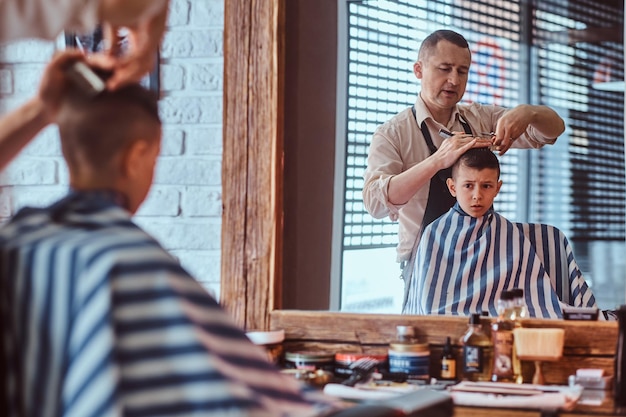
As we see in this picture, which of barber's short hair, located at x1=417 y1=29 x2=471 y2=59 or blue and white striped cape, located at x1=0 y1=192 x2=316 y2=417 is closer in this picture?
blue and white striped cape, located at x1=0 y1=192 x2=316 y2=417

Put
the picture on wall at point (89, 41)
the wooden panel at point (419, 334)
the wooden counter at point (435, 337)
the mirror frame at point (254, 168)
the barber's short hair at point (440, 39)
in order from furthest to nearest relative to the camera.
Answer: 1. the picture on wall at point (89, 41)
2. the mirror frame at point (254, 168)
3. the barber's short hair at point (440, 39)
4. the wooden panel at point (419, 334)
5. the wooden counter at point (435, 337)

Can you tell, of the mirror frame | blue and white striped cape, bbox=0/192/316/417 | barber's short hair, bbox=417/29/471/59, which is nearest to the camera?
blue and white striped cape, bbox=0/192/316/417

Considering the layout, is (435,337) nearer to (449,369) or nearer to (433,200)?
(449,369)

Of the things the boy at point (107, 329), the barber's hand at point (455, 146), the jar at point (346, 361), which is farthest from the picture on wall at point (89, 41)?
the boy at point (107, 329)

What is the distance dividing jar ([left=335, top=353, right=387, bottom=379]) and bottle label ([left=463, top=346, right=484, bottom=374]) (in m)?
0.22

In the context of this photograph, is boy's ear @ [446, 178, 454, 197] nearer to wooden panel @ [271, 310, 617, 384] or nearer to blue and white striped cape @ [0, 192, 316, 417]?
wooden panel @ [271, 310, 617, 384]

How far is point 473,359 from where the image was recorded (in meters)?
2.29

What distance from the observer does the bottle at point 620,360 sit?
6.91 ft

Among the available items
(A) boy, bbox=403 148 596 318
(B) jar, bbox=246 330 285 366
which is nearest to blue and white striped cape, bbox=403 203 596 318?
(A) boy, bbox=403 148 596 318

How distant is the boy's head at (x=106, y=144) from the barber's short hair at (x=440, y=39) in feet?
3.71

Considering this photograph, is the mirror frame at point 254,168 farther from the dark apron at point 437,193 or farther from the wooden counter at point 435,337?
the dark apron at point 437,193

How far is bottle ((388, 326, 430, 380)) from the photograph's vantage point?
2.30 metres

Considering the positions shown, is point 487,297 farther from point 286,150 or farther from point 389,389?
point 286,150

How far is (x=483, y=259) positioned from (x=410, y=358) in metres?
0.35
